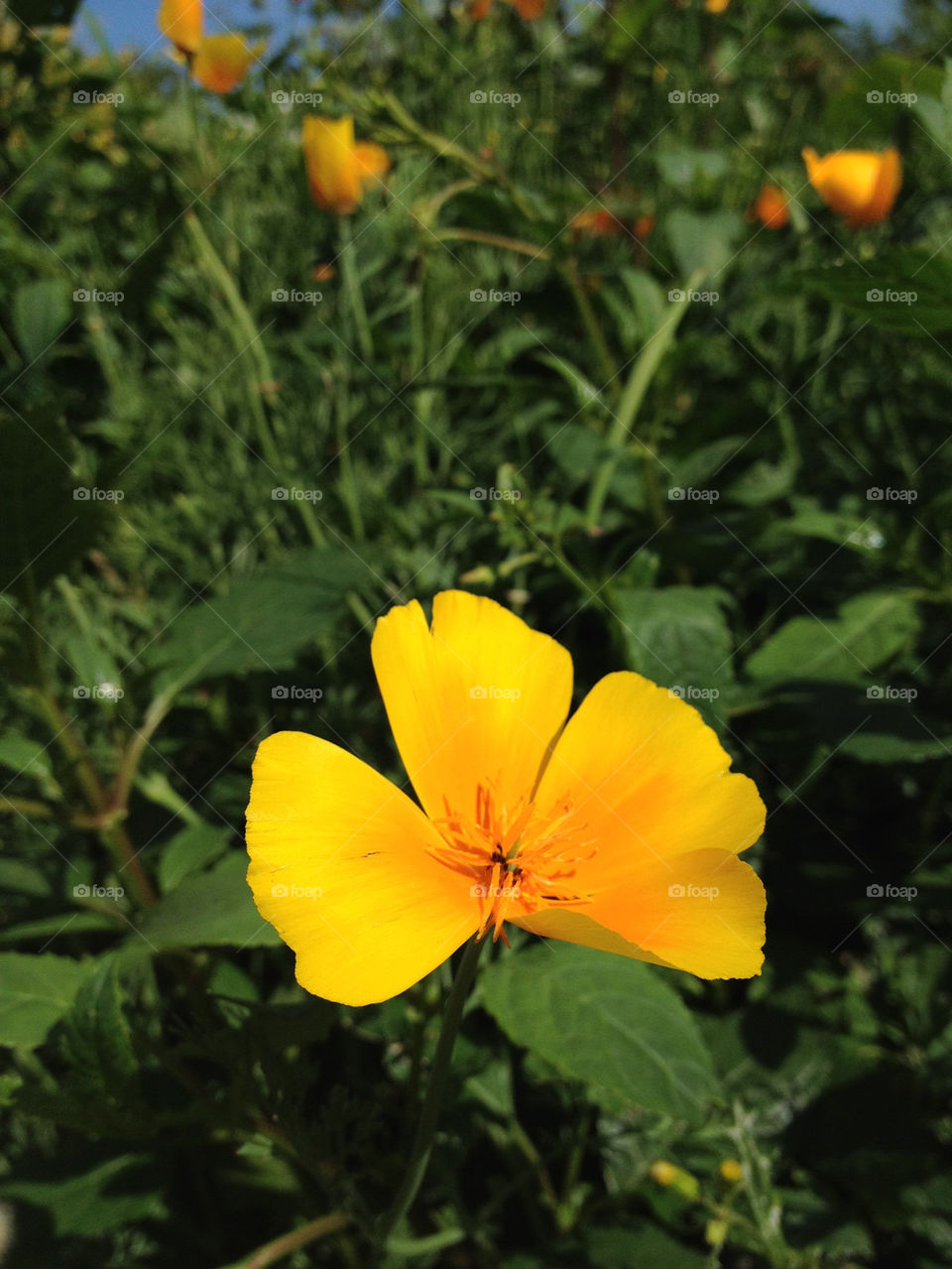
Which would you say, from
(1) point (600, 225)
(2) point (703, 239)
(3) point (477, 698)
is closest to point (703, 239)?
(2) point (703, 239)

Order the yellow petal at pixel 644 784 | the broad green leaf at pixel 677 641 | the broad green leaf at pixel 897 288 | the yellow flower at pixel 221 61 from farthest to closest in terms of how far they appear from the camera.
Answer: the yellow flower at pixel 221 61 < the broad green leaf at pixel 677 641 < the broad green leaf at pixel 897 288 < the yellow petal at pixel 644 784

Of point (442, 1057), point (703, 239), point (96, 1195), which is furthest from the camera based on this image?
point (703, 239)

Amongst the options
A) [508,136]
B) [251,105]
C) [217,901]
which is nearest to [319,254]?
[251,105]

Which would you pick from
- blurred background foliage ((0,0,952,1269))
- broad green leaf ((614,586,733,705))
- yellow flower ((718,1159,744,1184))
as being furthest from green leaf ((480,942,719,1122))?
broad green leaf ((614,586,733,705))

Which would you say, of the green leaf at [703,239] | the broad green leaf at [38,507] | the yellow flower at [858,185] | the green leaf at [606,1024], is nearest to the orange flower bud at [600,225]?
the green leaf at [703,239]

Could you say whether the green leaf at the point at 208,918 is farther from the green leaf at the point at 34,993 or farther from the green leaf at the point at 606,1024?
the green leaf at the point at 606,1024

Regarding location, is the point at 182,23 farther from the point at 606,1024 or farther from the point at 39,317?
the point at 606,1024
